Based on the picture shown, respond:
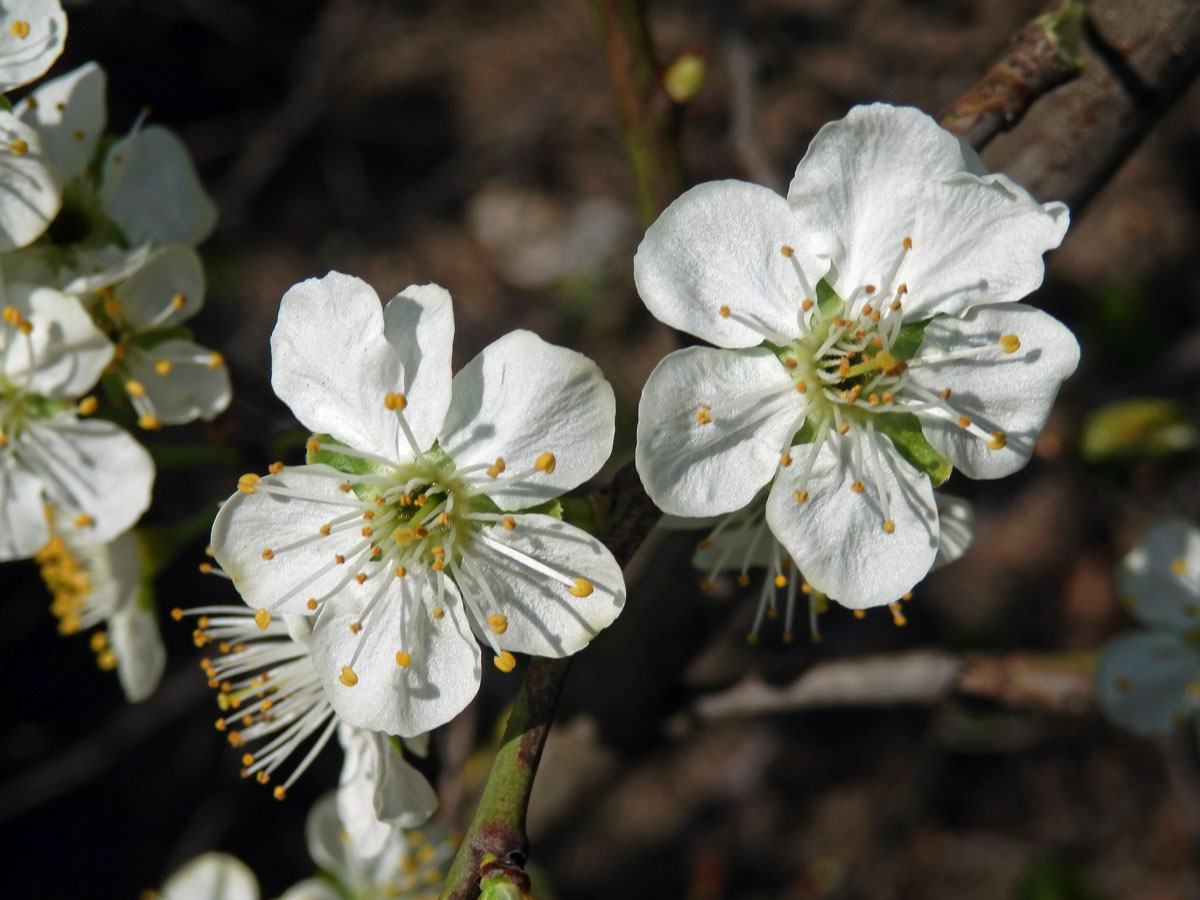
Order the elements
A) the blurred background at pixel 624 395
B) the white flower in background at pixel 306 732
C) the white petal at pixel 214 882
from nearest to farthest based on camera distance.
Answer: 1. the white flower in background at pixel 306 732
2. the white petal at pixel 214 882
3. the blurred background at pixel 624 395

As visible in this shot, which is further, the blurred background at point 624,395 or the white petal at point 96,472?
the blurred background at point 624,395

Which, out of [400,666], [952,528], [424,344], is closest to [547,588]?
[400,666]

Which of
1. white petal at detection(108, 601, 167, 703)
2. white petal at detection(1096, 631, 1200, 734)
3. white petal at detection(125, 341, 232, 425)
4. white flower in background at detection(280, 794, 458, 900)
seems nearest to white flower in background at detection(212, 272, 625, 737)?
white petal at detection(125, 341, 232, 425)

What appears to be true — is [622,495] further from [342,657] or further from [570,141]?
[570,141]

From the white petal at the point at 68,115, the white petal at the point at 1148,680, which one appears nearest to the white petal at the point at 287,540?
the white petal at the point at 68,115

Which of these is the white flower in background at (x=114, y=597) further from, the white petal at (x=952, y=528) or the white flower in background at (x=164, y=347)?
the white petal at (x=952, y=528)

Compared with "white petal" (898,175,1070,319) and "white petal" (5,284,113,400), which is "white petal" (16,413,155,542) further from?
"white petal" (898,175,1070,319)

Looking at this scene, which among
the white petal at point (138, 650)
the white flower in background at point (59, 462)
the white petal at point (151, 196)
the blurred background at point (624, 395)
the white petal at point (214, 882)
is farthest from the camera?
the blurred background at point (624, 395)

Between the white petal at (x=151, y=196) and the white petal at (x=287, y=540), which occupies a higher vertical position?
the white petal at (x=151, y=196)
